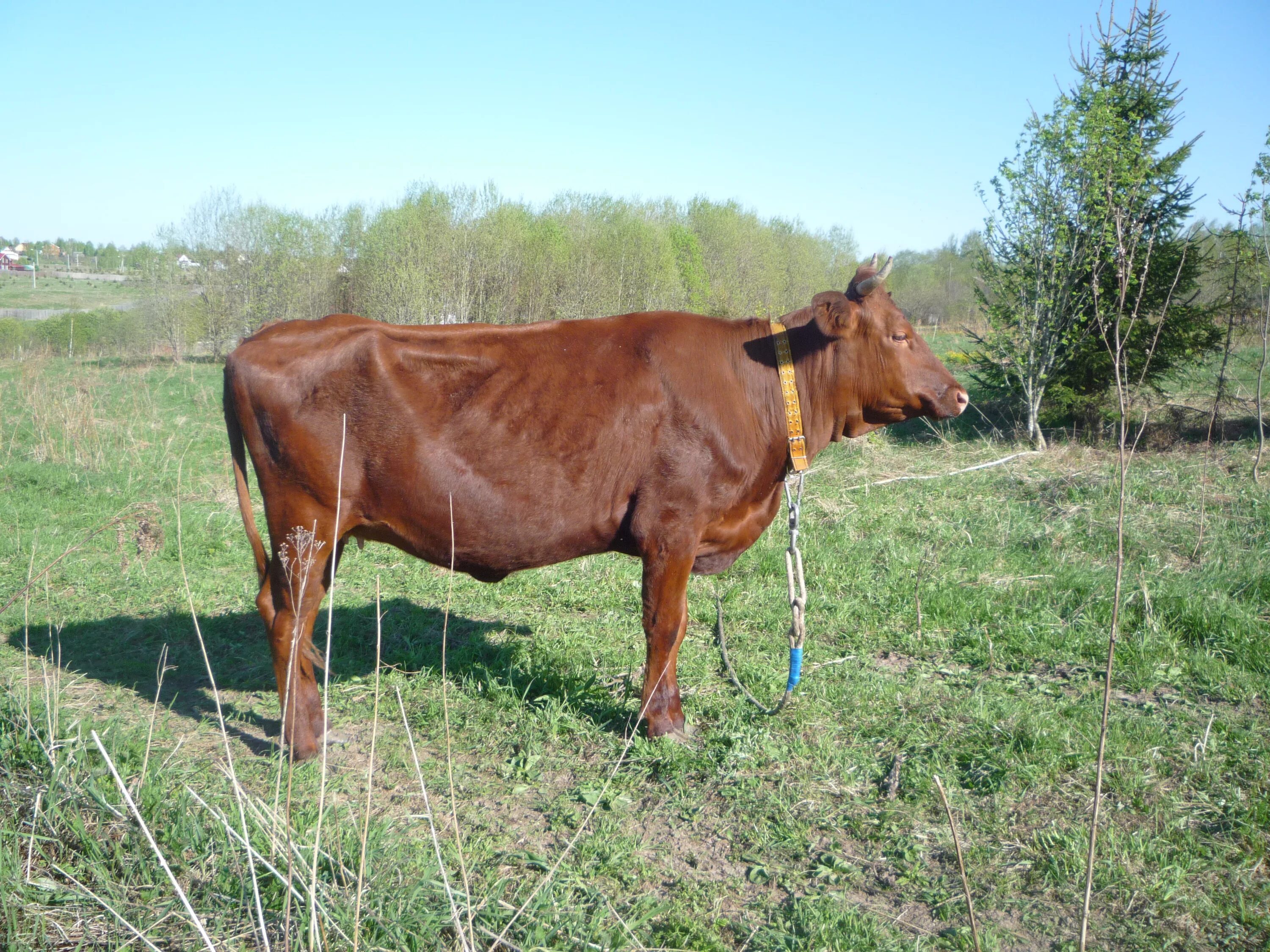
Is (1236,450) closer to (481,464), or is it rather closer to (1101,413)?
(1101,413)

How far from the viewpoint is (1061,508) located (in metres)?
8.02

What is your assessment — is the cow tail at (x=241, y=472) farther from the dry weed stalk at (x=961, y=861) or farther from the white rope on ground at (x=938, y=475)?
the white rope on ground at (x=938, y=475)

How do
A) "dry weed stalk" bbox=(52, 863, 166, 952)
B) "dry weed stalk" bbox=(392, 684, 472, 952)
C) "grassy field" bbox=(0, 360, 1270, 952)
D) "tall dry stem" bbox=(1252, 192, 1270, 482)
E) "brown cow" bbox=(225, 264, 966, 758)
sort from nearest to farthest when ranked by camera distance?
"dry weed stalk" bbox=(392, 684, 472, 952) → "dry weed stalk" bbox=(52, 863, 166, 952) → "grassy field" bbox=(0, 360, 1270, 952) → "brown cow" bbox=(225, 264, 966, 758) → "tall dry stem" bbox=(1252, 192, 1270, 482)

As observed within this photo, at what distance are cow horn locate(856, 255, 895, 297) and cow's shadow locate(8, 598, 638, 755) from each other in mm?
2521

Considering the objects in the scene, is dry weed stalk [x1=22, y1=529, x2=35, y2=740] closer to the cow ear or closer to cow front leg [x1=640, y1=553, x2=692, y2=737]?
cow front leg [x1=640, y1=553, x2=692, y2=737]

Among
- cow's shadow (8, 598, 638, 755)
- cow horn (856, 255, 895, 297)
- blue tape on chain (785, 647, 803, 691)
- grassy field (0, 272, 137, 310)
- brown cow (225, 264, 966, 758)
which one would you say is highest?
grassy field (0, 272, 137, 310)

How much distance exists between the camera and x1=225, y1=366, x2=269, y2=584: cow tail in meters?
4.08

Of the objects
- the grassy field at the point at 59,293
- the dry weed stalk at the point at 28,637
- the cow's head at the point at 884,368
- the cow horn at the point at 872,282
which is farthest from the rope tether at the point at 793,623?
the grassy field at the point at 59,293

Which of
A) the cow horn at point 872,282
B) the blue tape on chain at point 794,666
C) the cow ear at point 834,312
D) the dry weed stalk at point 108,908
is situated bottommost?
the dry weed stalk at point 108,908

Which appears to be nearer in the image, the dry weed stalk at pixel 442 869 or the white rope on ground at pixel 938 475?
the dry weed stalk at pixel 442 869

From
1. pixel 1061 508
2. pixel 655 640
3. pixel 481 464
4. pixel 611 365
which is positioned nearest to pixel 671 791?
pixel 655 640

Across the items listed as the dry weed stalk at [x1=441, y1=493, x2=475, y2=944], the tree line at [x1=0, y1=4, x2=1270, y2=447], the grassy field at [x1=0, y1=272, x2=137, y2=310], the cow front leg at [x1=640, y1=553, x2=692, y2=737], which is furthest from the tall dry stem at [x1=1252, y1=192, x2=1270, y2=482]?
the grassy field at [x1=0, y1=272, x2=137, y2=310]

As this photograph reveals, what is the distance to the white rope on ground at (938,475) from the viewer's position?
930cm

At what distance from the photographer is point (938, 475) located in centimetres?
963
